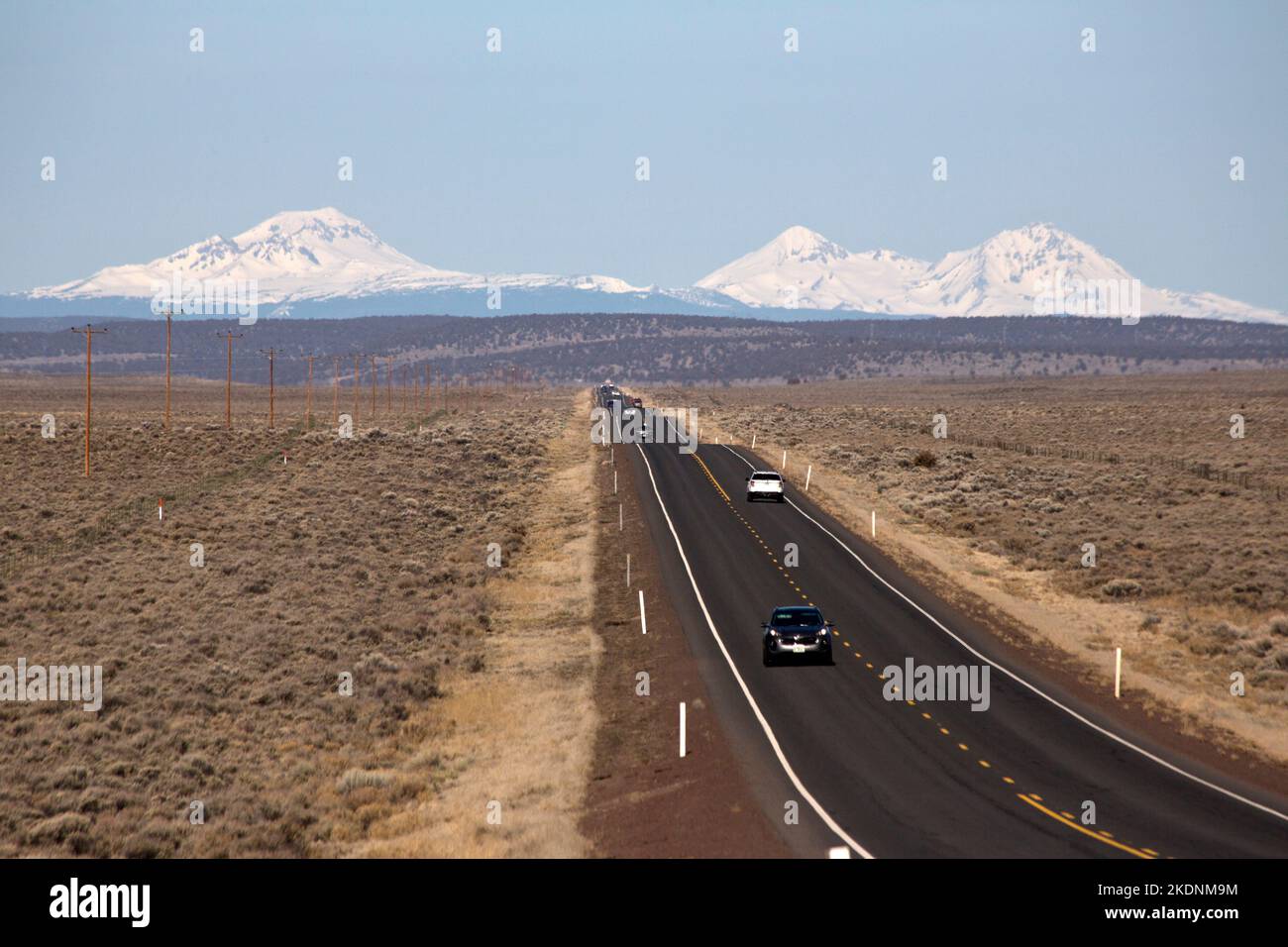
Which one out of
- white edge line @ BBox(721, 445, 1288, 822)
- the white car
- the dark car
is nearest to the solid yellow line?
white edge line @ BBox(721, 445, 1288, 822)

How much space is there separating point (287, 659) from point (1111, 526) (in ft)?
125

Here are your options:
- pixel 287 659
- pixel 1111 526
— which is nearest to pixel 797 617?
pixel 287 659

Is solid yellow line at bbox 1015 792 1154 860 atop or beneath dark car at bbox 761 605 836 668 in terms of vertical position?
beneath

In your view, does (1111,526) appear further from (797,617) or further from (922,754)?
(922,754)

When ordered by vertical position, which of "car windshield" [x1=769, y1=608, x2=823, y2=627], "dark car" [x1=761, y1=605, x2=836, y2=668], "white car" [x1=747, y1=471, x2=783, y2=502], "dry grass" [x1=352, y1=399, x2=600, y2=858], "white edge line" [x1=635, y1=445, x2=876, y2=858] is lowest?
"dry grass" [x1=352, y1=399, x2=600, y2=858]

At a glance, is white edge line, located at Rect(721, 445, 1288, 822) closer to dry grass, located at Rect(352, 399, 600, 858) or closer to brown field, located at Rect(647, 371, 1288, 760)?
brown field, located at Rect(647, 371, 1288, 760)

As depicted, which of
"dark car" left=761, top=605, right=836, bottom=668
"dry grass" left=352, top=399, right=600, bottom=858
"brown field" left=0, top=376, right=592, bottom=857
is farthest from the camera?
"dark car" left=761, top=605, right=836, bottom=668

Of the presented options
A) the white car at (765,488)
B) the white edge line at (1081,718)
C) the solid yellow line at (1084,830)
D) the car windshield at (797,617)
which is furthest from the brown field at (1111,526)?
the solid yellow line at (1084,830)

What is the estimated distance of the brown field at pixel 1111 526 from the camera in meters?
36.0

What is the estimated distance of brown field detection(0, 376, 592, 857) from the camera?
74.3 feet

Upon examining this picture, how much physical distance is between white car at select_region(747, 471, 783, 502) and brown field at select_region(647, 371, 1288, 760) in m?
3.02

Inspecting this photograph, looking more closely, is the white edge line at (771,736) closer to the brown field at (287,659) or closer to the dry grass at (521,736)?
the dry grass at (521,736)
